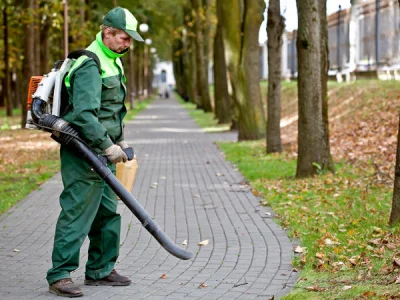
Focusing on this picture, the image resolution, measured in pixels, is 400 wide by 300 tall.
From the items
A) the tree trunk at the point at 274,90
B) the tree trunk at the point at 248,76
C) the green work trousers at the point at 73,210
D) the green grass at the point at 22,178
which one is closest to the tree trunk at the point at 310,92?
the green grass at the point at 22,178

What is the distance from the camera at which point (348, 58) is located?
1366 inches

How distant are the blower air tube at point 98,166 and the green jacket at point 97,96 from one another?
0.22ft

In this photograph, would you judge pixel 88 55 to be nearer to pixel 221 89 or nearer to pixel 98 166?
pixel 98 166

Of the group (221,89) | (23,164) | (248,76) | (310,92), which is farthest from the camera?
(221,89)

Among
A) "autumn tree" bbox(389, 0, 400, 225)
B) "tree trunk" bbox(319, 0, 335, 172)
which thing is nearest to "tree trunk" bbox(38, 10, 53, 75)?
"tree trunk" bbox(319, 0, 335, 172)

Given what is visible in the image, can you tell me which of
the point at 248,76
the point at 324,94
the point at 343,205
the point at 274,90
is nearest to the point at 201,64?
the point at 248,76

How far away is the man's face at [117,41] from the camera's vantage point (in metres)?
6.71

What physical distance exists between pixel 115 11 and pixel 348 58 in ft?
94.3

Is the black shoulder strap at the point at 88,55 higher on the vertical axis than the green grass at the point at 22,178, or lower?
higher

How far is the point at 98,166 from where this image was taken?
260 inches

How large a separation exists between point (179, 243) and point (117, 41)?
117 inches

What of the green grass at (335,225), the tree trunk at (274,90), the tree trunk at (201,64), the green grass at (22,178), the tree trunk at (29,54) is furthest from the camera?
the tree trunk at (201,64)

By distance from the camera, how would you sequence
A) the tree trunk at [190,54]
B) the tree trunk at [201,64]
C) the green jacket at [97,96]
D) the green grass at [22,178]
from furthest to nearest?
the tree trunk at [190,54] → the tree trunk at [201,64] → the green grass at [22,178] → the green jacket at [97,96]

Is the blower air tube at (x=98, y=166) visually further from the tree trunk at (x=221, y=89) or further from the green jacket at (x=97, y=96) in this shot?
the tree trunk at (x=221, y=89)
